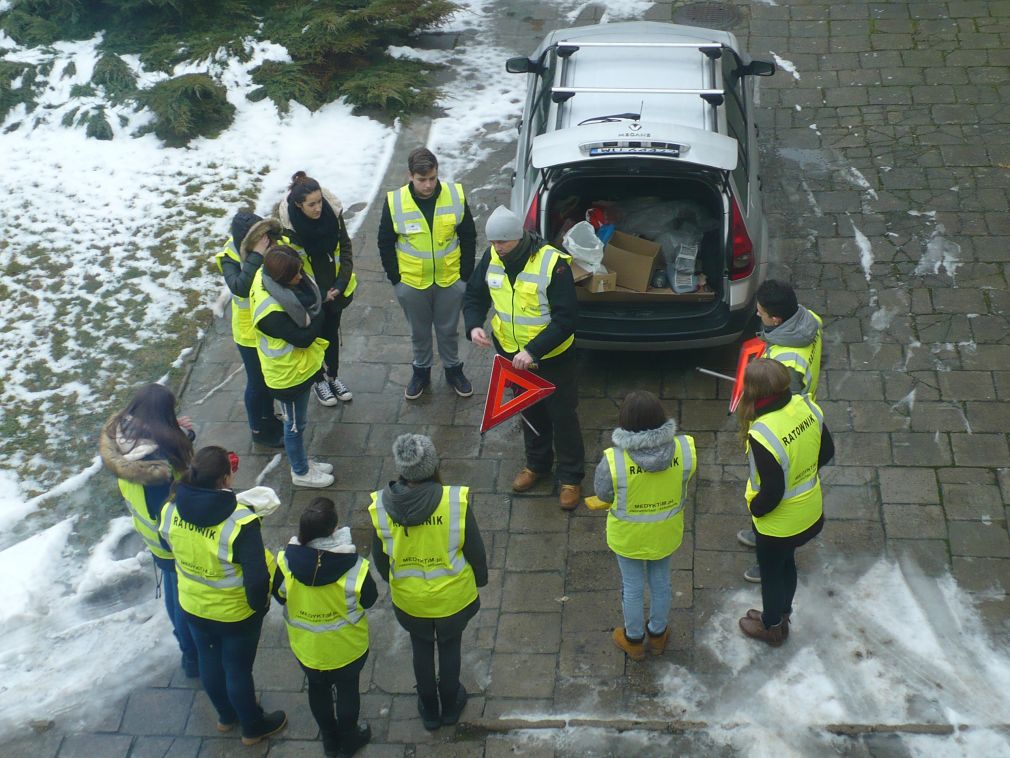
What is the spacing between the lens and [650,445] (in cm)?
480

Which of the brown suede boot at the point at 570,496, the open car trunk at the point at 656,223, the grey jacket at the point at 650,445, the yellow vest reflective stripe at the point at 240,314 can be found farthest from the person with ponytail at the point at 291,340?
the grey jacket at the point at 650,445

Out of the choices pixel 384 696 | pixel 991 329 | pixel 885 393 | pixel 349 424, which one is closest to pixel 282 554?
pixel 384 696

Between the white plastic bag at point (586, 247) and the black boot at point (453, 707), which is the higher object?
the white plastic bag at point (586, 247)

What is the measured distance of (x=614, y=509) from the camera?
5.03 meters

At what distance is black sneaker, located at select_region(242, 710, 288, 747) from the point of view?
530 cm

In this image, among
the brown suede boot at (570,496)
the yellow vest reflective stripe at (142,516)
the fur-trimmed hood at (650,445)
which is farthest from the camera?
the brown suede boot at (570,496)

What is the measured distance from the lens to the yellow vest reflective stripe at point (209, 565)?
4711 millimetres

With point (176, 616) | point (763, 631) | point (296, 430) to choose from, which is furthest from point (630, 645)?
point (296, 430)

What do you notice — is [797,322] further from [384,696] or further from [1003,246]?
[1003,246]

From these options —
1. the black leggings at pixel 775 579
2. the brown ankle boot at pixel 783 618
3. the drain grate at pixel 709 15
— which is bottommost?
the brown ankle boot at pixel 783 618

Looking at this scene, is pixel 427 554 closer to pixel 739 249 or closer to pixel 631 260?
pixel 631 260

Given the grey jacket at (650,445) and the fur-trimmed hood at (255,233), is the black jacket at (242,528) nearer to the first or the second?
the grey jacket at (650,445)

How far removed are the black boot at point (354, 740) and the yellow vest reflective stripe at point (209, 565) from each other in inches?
30.9

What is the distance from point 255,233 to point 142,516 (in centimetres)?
193
